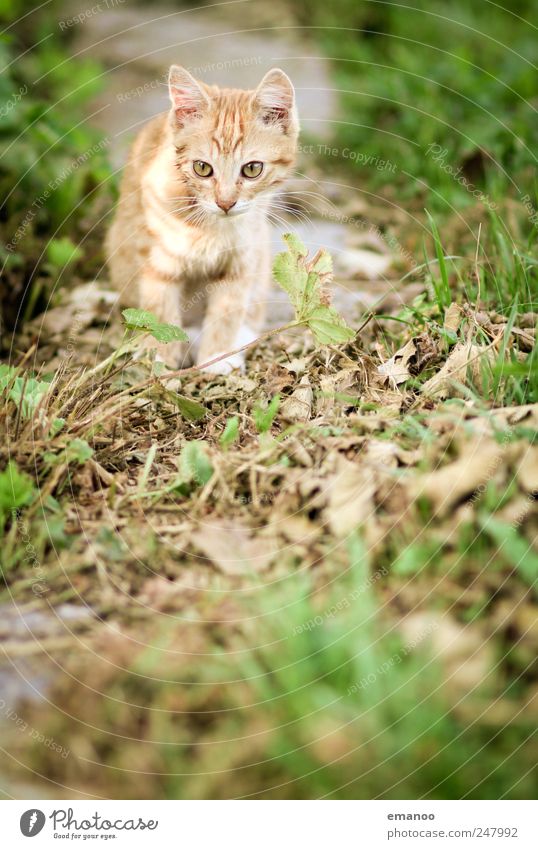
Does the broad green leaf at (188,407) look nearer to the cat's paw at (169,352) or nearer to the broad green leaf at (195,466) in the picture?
the broad green leaf at (195,466)

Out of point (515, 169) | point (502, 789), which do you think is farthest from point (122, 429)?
point (515, 169)

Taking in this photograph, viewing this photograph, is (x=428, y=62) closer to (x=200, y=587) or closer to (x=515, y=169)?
(x=515, y=169)

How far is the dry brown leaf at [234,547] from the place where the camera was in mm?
1966

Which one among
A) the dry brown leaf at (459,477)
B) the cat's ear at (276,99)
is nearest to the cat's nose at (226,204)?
the cat's ear at (276,99)

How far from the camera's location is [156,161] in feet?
10.8

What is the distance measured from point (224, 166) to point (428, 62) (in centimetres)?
381

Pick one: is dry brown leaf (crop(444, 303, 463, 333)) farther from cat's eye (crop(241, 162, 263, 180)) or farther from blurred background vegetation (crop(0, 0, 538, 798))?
cat's eye (crop(241, 162, 263, 180))

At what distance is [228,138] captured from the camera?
117 inches

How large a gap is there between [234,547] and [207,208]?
1474 millimetres

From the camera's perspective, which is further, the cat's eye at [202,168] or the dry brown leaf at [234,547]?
the cat's eye at [202,168]

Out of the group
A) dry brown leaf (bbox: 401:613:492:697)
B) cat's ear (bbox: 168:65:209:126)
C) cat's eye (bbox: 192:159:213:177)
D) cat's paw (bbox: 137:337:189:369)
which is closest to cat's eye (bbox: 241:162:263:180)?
cat's eye (bbox: 192:159:213:177)

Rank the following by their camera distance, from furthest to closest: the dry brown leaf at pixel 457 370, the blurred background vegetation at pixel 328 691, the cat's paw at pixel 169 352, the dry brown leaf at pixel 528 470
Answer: the cat's paw at pixel 169 352, the dry brown leaf at pixel 457 370, the dry brown leaf at pixel 528 470, the blurred background vegetation at pixel 328 691

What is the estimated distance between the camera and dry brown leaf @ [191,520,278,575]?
1.97 meters
